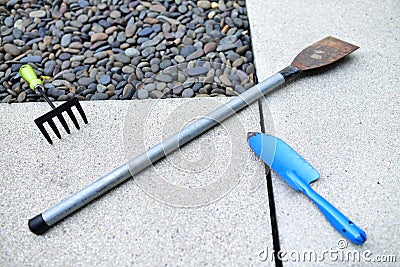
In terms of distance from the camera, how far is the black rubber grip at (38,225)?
1.25 m

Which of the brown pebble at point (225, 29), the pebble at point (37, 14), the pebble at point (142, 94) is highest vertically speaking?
the pebble at point (37, 14)

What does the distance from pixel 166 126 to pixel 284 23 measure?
846 mm

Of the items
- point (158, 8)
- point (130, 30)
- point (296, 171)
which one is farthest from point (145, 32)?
point (296, 171)

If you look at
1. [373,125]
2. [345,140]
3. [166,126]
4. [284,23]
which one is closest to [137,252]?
A: [166,126]

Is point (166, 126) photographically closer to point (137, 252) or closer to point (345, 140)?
point (137, 252)

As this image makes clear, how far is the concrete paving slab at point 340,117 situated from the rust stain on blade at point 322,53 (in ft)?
0.17

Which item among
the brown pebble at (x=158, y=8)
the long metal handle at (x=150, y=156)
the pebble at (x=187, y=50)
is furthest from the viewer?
the brown pebble at (x=158, y=8)

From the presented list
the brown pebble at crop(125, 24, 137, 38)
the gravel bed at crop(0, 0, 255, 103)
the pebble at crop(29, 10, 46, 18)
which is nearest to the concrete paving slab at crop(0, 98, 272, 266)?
the gravel bed at crop(0, 0, 255, 103)

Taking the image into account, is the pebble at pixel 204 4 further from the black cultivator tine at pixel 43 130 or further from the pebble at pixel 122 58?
the black cultivator tine at pixel 43 130

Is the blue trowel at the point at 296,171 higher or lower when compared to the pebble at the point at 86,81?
lower

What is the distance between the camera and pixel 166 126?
Answer: 155 centimetres

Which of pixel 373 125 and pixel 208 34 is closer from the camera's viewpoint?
pixel 373 125
